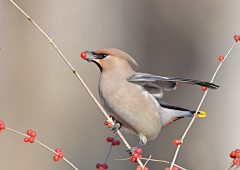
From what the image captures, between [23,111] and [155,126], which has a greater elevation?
[155,126]

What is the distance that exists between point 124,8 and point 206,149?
1.89 meters

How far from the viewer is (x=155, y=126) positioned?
165 centimetres

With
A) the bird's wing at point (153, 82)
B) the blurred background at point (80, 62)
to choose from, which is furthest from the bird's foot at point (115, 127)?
the blurred background at point (80, 62)

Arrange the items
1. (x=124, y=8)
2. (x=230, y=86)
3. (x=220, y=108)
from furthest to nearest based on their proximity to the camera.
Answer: (x=124, y=8), (x=220, y=108), (x=230, y=86)

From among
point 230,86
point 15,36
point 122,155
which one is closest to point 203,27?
point 230,86

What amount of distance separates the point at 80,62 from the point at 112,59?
1968 mm

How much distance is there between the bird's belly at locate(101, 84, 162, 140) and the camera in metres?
1.54

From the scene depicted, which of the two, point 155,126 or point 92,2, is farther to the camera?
point 92,2

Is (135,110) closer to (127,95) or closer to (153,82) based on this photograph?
(127,95)

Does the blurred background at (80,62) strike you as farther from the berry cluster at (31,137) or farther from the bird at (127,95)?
the berry cluster at (31,137)

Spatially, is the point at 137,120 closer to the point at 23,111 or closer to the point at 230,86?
the point at 230,86

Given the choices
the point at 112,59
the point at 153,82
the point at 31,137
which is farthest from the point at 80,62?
the point at 31,137

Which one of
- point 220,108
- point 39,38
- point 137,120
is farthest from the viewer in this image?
point 39,38

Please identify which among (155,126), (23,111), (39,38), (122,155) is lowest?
(122,155)
